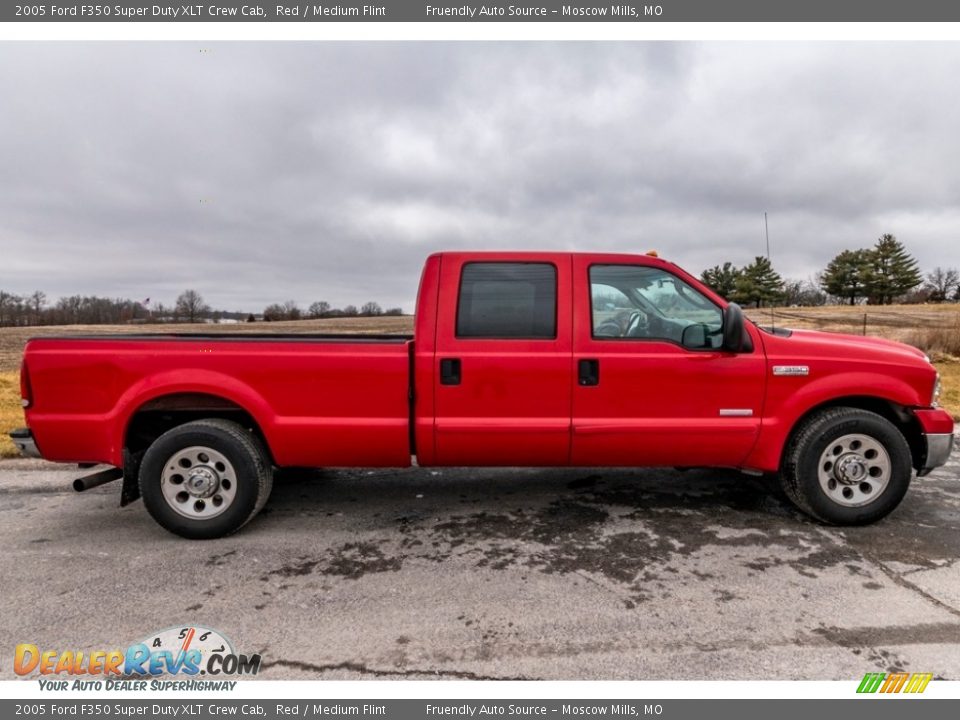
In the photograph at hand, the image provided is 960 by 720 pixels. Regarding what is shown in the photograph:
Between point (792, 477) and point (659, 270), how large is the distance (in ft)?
5.59

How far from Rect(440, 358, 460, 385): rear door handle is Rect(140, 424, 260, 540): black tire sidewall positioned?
136cm

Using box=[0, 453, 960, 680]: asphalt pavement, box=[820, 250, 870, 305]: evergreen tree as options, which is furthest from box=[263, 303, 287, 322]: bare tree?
box=[820, 250, 870, 305]: evergreen tree

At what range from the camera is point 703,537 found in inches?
138

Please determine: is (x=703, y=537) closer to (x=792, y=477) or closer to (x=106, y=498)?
(x=792, y=477)

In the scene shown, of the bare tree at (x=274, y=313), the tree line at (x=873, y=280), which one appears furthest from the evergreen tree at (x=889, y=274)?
the bare tree at (x=274, y=313)

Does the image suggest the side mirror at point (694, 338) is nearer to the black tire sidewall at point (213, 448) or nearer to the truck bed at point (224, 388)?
the truck bed at point (224, 388)

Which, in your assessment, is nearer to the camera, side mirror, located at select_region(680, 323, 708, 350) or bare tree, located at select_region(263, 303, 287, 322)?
side mirror, located at select_region(680, 323, 708, 350)

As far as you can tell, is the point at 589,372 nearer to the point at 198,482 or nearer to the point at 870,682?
the point at 870,682

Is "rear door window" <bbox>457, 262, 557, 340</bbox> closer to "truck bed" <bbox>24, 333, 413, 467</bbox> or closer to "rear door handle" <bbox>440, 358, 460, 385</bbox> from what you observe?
"rear door handle" <bbox>440, 358, 460, 385</bbox>

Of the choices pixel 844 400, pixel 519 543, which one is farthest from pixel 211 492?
pixel 844 400

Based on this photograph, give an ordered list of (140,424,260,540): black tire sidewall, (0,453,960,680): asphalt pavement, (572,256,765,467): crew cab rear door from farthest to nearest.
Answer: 1. (572,256,765,467): crew cab rear door
2. (140,424,260,540): black tire sidewall
3. (0,453,960,680): asphalt pavement

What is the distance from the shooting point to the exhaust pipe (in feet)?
11.1

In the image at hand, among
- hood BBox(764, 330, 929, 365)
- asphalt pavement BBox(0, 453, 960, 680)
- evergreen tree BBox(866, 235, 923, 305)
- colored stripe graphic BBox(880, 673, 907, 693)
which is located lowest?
colored stripe graphic BBox(880, 673, 907, 693)

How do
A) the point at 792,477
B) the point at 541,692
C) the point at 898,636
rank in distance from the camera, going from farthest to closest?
1. the point at 792,477
2. the point at 898,636
3. the point at 541,692
